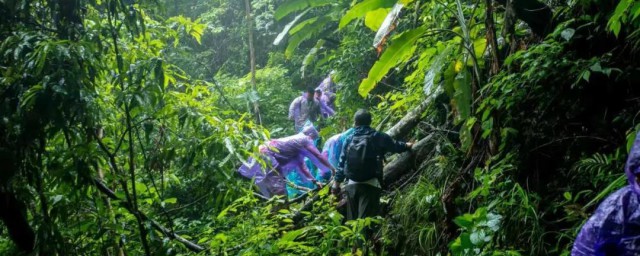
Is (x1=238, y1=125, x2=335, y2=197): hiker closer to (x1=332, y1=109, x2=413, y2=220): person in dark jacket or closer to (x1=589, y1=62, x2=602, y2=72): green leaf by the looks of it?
(x1=332, y1=109, x2=413, y2=220): person in dark jacket

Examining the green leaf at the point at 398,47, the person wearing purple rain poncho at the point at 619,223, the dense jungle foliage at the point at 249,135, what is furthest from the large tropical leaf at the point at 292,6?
the person wearing purple rain poncho at the point at 619,223

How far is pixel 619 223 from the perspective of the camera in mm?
2328

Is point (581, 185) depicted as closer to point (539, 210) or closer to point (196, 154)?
point (539, 210)

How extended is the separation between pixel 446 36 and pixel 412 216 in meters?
2.14

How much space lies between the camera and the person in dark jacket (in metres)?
5.68

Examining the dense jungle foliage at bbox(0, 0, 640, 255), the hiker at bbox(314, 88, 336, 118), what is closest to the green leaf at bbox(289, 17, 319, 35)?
the dense jungle foliage at bbox(0, 0, 640, 255)

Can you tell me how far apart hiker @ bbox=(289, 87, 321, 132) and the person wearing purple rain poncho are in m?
8.40

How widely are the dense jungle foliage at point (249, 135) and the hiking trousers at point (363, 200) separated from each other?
249 mm

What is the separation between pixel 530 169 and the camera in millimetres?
4195

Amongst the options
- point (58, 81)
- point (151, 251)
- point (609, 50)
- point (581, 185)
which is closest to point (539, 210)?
point (581, 185)

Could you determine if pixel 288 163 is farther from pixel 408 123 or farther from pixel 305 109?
pixel 305 109

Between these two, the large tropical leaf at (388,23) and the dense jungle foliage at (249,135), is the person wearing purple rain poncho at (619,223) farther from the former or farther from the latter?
the large tropical leaf at (388,23)

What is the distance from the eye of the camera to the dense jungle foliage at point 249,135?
9.77ft

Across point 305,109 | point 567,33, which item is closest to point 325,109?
point 305,109
